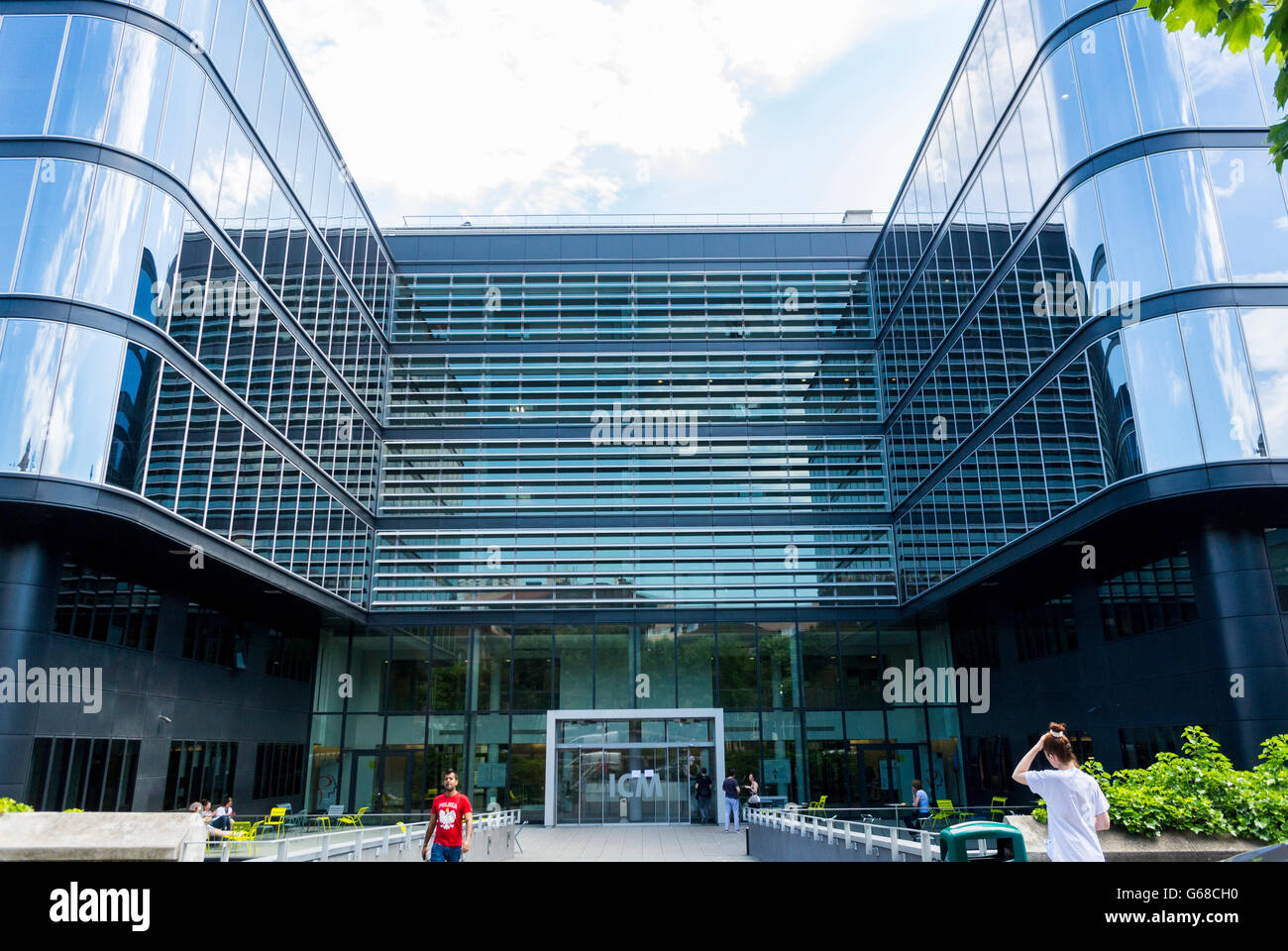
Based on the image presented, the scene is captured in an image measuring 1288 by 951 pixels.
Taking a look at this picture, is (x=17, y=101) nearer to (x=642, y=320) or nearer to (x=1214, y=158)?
(x=642, y=320)

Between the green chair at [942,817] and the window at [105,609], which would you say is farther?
the window at [105,609]

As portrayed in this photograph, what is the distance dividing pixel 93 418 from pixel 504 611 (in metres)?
17.5

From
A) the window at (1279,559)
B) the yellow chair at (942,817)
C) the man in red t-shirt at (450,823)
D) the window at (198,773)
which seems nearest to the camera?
the man in red t-shirt at (450,823)

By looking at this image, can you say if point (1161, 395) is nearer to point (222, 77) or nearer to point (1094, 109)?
point (1094, 109)

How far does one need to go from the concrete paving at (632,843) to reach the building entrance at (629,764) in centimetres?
88

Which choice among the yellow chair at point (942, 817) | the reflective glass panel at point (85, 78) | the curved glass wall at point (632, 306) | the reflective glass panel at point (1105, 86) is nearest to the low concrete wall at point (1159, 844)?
the yellow chair at point (942, 817)

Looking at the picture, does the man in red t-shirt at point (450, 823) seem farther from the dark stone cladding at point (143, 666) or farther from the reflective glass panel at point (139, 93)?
the reflective glass panel at point (139, 93)

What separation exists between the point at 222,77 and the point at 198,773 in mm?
18147

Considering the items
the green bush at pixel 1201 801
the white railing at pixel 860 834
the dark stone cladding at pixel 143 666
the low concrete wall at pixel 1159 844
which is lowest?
the white railing at pixel 860 834

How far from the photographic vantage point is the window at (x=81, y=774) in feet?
59.3

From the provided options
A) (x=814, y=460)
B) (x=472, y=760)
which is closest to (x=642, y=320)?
(x=814, y=460)

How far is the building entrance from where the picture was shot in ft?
102

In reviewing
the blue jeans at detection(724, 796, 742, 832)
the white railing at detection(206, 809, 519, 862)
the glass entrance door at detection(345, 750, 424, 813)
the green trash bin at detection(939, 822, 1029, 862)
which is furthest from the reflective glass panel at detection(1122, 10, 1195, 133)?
the glass entrance door at detection(345, 750, 424, 813)

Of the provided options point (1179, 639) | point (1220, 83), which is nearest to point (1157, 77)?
point (1220, 83)
